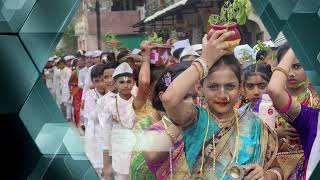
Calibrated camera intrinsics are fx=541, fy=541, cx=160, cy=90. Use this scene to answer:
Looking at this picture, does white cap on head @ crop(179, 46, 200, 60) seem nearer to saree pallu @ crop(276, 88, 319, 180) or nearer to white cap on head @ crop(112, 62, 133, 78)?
white cap on head @ crop(112, 62, 133, 78)

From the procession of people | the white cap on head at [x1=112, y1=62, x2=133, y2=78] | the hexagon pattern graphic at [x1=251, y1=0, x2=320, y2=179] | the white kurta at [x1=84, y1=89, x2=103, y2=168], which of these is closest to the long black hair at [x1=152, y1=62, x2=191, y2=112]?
the procession of people

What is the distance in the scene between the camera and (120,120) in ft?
6.39

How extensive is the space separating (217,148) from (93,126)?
45 centimetres

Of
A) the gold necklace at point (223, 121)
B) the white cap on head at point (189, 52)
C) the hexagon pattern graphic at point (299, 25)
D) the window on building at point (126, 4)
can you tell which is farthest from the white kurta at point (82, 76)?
the hexagon pattern graphic at point (299, 25)

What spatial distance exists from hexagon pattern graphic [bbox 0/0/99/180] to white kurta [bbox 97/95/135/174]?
0.35ft

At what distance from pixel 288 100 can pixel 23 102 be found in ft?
3.08

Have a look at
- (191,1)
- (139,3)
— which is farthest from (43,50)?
(191,1)

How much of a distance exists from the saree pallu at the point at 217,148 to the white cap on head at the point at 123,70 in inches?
11.0

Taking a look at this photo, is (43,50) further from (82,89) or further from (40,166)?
(40,166)

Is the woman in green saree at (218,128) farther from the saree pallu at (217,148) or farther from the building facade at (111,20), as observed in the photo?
the building facade at (111,20)

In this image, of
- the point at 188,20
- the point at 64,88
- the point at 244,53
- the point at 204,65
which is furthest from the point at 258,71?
the point at 64,88

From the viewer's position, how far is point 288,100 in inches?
75.7

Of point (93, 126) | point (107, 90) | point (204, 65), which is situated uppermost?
point (204, 65)

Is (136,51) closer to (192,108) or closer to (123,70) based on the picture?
(123,70)
